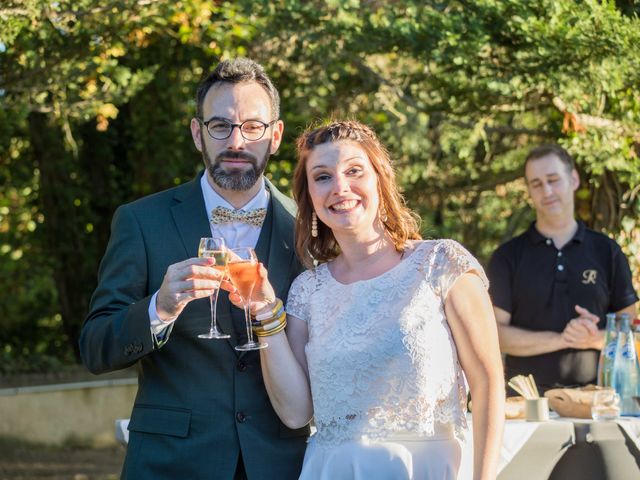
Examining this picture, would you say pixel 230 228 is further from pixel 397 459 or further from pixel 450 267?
pixel 397 459

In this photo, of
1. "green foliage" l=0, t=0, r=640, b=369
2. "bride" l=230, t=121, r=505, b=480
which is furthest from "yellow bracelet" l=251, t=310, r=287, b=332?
"green foliage" l=0, t=0, r=640, b=369

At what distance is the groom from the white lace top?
24 centimetres

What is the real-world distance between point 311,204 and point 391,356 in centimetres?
66

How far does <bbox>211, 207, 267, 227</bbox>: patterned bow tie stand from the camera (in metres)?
3.37

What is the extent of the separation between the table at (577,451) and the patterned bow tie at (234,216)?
1374mm

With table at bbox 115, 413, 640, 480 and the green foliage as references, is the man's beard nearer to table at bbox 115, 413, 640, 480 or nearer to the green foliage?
the green foliage

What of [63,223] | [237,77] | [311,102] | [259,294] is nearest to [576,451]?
[259,294]

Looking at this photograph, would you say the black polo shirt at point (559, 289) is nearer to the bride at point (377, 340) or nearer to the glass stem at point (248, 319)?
the bride at point (377, 340)

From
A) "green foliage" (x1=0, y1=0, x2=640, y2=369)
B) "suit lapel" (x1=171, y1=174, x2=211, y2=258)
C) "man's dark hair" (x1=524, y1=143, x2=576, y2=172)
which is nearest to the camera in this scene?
"suit lapel" (x1=171, y1=174, x2=211, y2=258)

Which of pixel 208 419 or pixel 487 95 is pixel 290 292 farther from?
pixel 487 95

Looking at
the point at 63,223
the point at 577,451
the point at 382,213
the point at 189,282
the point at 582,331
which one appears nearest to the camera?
the point at 189,282

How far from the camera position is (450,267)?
3.03 meters

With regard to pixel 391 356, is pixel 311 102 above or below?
above

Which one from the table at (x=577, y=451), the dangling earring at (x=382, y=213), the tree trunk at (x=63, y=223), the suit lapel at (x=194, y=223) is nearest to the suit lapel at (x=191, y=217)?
the suit lapel at (x=194, y=223)
